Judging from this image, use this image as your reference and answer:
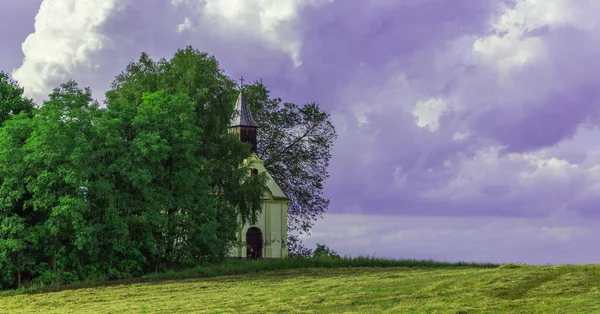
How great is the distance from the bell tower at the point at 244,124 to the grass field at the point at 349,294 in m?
25.4

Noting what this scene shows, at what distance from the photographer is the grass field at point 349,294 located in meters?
24.1

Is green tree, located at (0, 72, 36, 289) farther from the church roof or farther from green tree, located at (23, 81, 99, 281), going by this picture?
the church roof

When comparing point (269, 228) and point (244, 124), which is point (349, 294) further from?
point (244, 124)

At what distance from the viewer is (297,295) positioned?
2811cm

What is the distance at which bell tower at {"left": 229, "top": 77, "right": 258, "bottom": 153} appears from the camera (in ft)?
201

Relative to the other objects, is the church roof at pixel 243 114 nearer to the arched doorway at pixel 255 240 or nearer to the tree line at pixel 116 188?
the arched doorway at pixel 255 240

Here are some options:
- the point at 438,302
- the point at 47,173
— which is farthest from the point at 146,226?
the point at 438,302

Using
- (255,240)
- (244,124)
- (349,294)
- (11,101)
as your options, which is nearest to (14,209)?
(11,101)

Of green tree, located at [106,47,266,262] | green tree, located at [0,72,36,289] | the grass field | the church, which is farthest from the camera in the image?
the church

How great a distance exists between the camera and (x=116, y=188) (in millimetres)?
39156

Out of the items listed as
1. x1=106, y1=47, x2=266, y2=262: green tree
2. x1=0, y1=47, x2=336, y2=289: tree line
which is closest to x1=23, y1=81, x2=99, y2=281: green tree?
x1=0, y1=47, x2=336, y2=289: tree line

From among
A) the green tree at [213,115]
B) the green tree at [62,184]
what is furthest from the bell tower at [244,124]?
the green tree at [62,184]

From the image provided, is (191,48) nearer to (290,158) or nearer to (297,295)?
(290,158)

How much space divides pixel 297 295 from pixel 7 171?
17.4m
